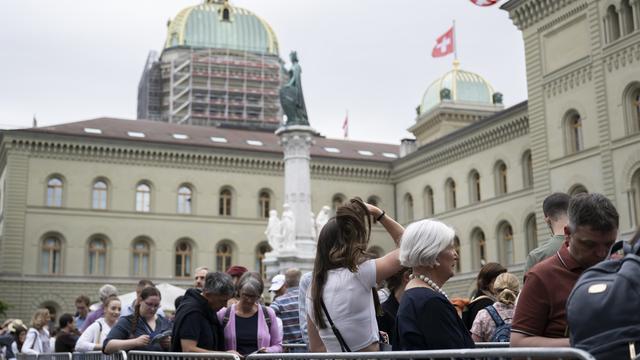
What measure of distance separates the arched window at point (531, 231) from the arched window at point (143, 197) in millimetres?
20167

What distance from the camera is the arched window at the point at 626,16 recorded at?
27.7 m

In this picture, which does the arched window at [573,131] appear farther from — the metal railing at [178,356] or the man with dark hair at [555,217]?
the metal railing at [178,356]

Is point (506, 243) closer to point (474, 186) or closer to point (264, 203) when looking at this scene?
point (474, 186)

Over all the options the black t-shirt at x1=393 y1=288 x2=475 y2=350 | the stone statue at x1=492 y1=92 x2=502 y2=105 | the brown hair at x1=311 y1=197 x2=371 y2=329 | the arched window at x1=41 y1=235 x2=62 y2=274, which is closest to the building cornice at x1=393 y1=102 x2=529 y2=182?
the stone statue at x1=492 y1=92 x2=502 y2=105

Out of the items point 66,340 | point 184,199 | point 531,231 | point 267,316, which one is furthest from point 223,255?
point 267,316

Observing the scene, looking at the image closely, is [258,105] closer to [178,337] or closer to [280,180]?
[280,180]

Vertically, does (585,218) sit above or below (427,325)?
above

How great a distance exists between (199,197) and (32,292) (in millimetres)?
10177

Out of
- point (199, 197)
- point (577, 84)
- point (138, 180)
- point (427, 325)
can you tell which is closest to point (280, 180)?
point (199, 197)

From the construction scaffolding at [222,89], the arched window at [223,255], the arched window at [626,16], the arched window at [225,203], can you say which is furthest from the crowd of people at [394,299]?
the construction scaffolding at [222,89]

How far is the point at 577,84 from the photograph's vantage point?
3000cm

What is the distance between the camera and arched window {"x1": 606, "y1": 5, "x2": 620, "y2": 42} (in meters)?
28.3

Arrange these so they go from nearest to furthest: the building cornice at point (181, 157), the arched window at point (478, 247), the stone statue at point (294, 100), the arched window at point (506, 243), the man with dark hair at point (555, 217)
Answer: the man with dark hair at point (555, 217) → the stone statue at point (294, 100) → the arched window at point (506, 243) → the arched window at point (478, 247) → the building cornice at point (181, 157)

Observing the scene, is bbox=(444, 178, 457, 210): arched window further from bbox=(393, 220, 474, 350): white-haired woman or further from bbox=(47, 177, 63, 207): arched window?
bbox=(393, 220, 474, 350): white-haired woman
